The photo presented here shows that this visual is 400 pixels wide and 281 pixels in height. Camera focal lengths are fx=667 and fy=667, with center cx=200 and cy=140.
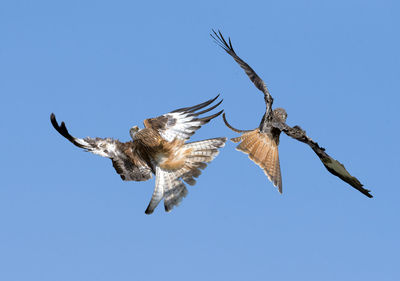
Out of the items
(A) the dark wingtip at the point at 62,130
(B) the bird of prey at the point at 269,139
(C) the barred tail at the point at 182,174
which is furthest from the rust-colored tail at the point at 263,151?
(A) the dark wingtip at the point at 62,130

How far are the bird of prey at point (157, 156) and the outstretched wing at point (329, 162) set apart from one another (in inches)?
54.2

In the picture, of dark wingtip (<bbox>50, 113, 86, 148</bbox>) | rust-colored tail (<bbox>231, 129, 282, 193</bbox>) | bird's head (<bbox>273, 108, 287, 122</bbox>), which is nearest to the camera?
dark wingtip (<bbox>50, 113, 86, 148</bbox>)

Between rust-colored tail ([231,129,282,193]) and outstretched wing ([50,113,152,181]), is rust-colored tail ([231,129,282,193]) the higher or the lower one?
the higher one

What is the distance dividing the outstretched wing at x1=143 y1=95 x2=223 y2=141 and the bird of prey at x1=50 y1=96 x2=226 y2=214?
237 millimetres

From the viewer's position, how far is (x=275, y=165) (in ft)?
40.0

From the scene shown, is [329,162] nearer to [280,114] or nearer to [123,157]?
[280,114]

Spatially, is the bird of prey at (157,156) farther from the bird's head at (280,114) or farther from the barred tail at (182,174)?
the bird's head at (280,114)

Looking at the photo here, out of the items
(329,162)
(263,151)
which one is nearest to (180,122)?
(263,151)

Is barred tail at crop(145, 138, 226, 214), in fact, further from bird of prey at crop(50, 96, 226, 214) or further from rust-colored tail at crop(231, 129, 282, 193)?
rust-colored tail at crop(231, 129, 282, 193)

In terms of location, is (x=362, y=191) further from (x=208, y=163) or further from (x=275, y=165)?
(x=208, y=163)

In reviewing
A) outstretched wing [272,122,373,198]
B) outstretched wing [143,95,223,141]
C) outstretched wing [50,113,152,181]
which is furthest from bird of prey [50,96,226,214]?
outstretched wing [272,122,373,198]

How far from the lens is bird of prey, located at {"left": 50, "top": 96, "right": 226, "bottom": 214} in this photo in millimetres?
10938

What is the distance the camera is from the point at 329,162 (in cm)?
1159

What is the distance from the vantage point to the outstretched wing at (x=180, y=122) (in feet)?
39.7
